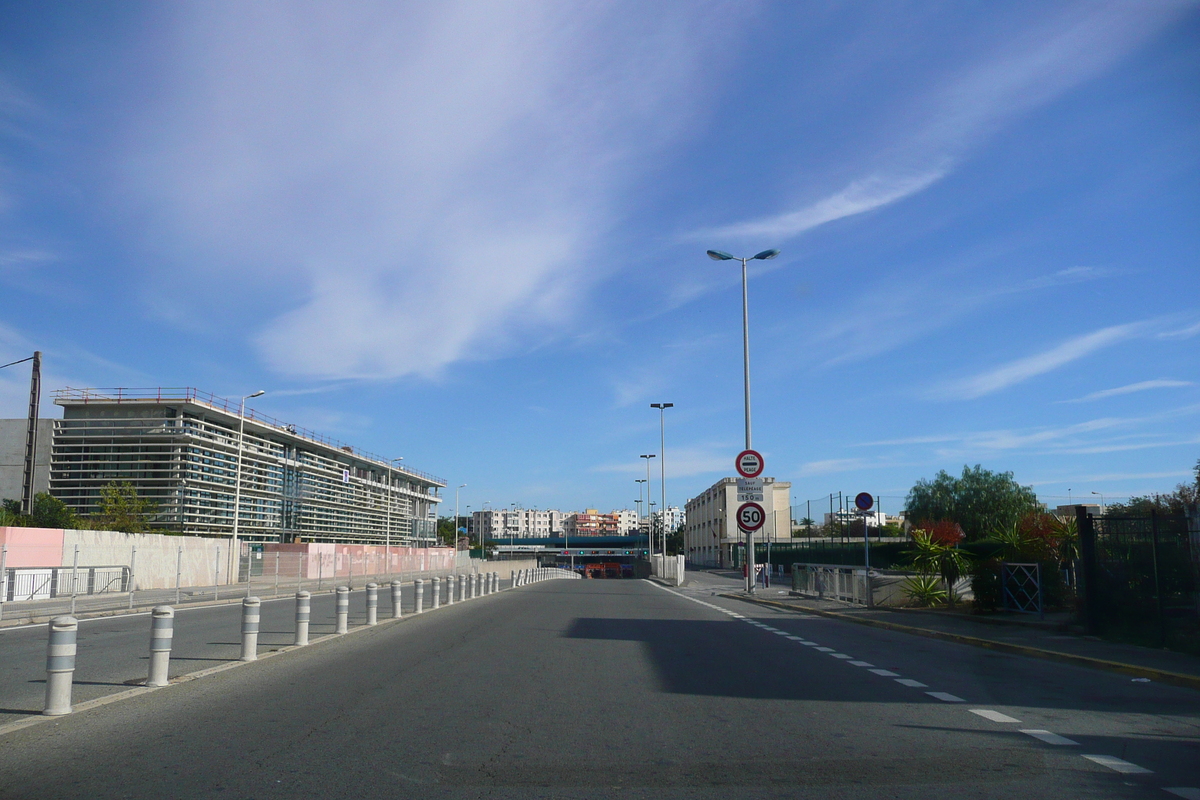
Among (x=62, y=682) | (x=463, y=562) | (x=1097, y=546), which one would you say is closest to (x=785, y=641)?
(x=1097, y=546)

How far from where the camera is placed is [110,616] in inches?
899

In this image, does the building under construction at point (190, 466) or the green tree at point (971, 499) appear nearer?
the building under construction at point (190, 466)

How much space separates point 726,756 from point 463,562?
279 feet

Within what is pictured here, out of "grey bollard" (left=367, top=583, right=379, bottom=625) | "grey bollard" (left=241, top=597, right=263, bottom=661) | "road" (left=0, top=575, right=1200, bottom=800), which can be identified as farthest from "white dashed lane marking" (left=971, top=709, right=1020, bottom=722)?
"grey bollard" (left=367, top=583, right=379, bottom=625)

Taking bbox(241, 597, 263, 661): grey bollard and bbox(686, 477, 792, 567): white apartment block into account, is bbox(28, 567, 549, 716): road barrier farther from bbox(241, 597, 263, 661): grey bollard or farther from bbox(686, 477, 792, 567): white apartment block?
bbox(686, 477, 792, 567): white apartment block

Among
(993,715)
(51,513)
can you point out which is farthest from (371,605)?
(51,513)

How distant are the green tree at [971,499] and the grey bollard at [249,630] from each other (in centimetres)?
6341

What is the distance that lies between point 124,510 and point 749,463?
122 ft

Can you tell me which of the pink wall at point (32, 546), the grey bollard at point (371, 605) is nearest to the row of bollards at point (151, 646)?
the grey bollard at point (371, 605)

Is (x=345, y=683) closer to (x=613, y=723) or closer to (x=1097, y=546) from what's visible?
(x=613, y=723)

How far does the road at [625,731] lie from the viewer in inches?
234

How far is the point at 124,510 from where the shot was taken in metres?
49.9

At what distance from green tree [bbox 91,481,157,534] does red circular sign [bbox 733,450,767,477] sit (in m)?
33.7

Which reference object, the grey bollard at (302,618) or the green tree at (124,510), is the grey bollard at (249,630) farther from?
the green tree at (124,510)
